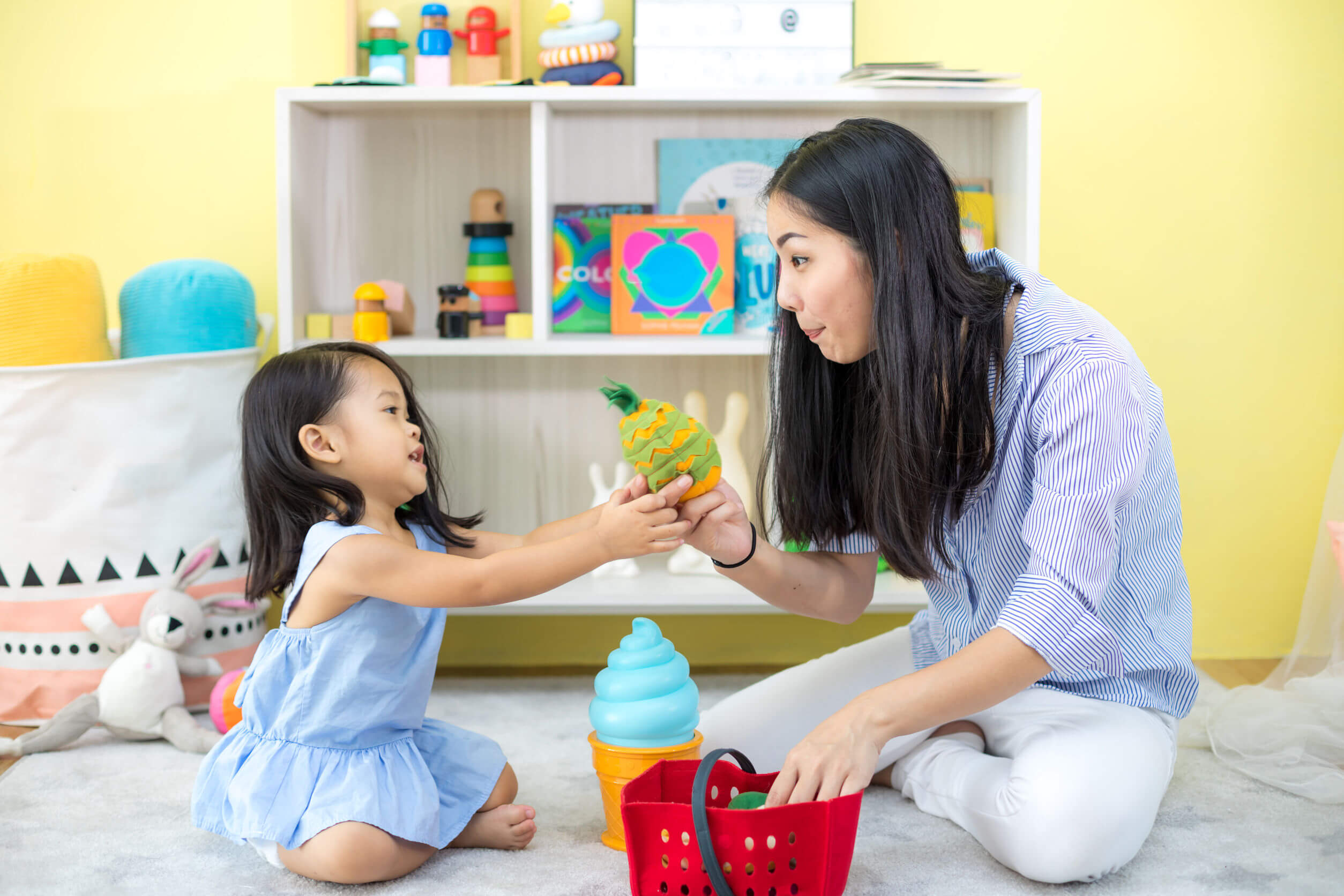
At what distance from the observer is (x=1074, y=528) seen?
112cm

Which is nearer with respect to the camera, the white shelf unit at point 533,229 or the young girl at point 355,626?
the young girl at point 355,626

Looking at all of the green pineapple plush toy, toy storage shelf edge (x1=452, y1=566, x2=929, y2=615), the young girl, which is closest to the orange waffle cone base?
the young girl

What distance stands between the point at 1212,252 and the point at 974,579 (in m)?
1.17

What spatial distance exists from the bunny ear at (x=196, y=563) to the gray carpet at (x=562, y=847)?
292 mm

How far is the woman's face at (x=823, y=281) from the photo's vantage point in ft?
3.89

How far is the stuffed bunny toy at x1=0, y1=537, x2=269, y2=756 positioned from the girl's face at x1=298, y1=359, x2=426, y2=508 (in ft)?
2.08

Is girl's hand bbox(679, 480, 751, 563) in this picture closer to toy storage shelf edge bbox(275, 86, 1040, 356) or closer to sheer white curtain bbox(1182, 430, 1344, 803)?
toy storage shelf edge bbox(275, 86, 1040, 356)

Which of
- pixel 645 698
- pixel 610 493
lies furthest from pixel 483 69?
pixel 645 698

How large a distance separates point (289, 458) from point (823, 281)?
0.67 meters

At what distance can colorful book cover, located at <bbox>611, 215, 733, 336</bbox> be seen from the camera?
201 centimetres

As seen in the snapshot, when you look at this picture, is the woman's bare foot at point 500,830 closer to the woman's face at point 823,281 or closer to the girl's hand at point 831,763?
the girl's hand at point 831,763

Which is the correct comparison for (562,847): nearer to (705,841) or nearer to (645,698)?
(645,698)

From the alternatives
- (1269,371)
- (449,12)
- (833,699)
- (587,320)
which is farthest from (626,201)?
(1269,371)

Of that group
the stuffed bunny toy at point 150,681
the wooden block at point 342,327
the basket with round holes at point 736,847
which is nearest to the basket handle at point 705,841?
the basket with round holes at point 736,847
